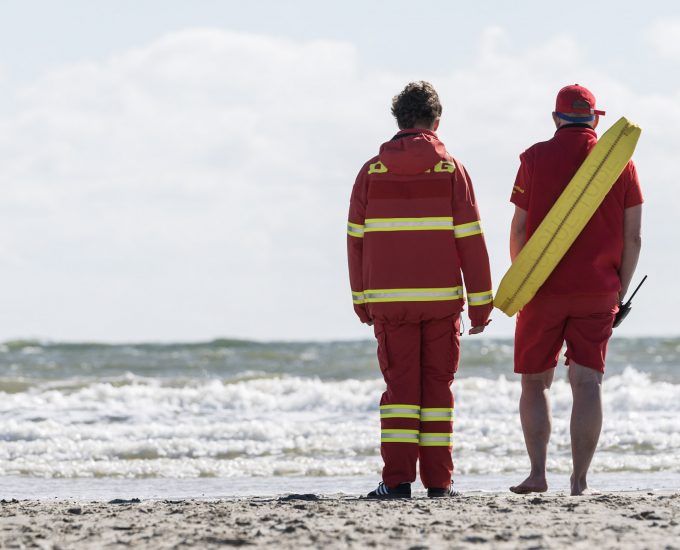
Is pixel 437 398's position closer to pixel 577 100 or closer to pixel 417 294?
pixel 417 294

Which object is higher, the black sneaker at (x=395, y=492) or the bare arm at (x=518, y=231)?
the bare arm at (x=518, y=231)

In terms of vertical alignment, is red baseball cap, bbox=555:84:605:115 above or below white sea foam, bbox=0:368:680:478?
above

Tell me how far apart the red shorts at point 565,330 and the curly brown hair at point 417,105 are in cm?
96

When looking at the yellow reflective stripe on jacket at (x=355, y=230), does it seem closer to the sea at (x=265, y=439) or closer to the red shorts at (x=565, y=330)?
the red shorts at (x=565, y=330)

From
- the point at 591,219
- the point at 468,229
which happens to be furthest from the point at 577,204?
the point at 468,229

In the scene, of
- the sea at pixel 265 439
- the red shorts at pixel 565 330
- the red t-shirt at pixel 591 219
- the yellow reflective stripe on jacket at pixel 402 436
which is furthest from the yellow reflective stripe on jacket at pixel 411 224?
the sea at pixel 265 439

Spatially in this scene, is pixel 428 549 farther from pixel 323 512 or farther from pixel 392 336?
pixel 392 336

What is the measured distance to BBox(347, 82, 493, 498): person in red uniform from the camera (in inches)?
196

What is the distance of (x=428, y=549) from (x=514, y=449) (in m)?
4.92

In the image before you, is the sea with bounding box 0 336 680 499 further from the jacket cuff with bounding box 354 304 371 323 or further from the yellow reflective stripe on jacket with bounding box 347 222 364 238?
the yellow reflective stripe on jacket with bounding box 347 222 364 238

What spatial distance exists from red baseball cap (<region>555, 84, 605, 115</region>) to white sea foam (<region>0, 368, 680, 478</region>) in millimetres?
2998

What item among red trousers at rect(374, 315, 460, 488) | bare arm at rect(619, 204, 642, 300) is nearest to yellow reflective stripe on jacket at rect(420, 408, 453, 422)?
red trousers at rect(374, 315, 460, 488)

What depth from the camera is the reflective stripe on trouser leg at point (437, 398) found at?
5070 mm

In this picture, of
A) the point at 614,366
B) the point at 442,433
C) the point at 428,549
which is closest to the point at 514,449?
the point at 442,433
